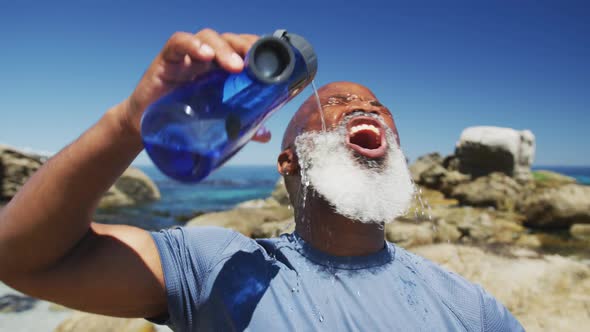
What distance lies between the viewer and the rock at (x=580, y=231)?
31.3ft

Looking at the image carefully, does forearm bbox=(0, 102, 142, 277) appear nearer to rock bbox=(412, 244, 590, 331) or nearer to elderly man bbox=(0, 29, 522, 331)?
elderly man bbox=(0, 29, 522, 331)

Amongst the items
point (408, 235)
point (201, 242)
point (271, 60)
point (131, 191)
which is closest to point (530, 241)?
point (408, 235)

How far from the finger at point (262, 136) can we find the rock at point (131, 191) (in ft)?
61.9

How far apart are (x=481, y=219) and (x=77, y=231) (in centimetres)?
1093

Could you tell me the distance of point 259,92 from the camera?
1250mm

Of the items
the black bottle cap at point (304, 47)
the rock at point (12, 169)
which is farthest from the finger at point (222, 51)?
the rock at point (12, 169)

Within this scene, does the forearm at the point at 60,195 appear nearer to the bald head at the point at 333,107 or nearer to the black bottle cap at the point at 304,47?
the black bottle cap at the point at 304,47

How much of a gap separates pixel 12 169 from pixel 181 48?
1633 cm

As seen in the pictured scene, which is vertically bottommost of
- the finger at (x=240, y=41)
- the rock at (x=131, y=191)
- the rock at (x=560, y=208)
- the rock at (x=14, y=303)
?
the rock at (x=131, y=191)

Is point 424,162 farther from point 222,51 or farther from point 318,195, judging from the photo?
point 222,51

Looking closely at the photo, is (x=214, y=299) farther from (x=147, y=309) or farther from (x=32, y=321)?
(x=32, y=321)

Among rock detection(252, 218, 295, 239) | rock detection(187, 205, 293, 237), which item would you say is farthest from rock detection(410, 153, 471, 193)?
rock detection(252, 218, 295, 239)

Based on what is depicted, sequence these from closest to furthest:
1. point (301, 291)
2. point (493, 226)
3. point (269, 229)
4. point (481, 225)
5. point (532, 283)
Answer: point (301, 291), point (532, 283), point (269, 229), point (481, 225), point (493, 226)

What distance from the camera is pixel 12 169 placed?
1416 cm
